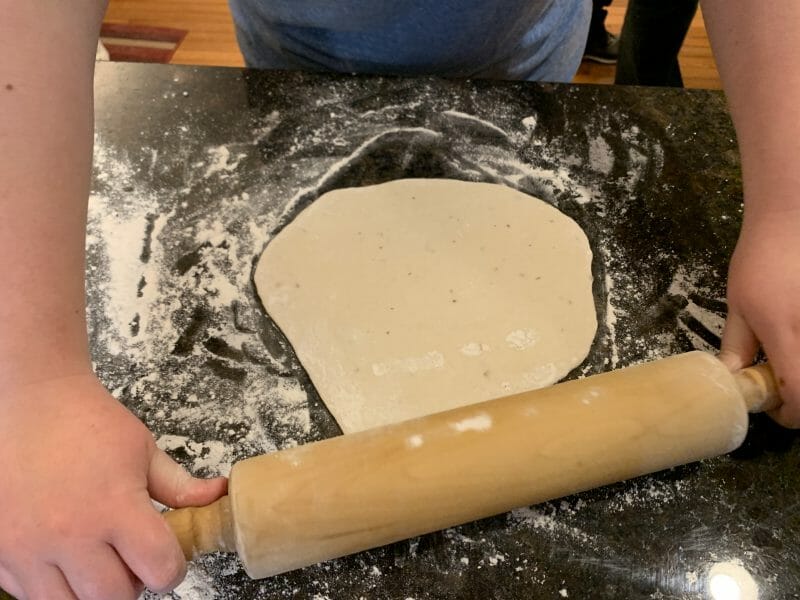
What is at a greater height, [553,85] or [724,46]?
[724,46]

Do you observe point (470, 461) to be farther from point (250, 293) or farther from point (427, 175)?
point (427, 175)

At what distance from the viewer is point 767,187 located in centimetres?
82

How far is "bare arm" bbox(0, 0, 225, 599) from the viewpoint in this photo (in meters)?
0.60

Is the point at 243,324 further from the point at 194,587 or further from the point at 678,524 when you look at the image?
the point at 678,524

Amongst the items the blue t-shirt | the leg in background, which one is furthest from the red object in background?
the leg in background

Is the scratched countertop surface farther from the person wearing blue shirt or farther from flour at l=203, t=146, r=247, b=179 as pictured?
the person wearing blue shirt

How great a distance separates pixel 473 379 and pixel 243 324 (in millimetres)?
333

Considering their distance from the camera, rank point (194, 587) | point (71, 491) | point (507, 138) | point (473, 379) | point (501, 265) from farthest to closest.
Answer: point (507, 138) < point (501, 265) < point (473, 379) < point (194, 587) < point (71, 491)

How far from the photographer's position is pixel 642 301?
99cm

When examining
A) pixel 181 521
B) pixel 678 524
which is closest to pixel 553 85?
pixel 678 524

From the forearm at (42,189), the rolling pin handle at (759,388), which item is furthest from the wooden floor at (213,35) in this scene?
the rolling pin handle at (759,388)

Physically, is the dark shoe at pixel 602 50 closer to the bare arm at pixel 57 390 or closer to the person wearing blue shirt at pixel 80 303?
the person wearing blue shirt at pixel 80 303

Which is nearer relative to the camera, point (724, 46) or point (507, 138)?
point (724, 46)

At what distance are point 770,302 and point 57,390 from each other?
76 centimetres
